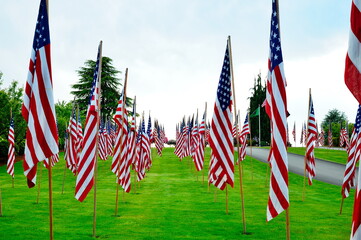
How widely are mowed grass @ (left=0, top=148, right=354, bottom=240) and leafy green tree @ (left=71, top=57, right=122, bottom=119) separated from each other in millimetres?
44407

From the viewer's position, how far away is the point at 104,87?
71.9 metres

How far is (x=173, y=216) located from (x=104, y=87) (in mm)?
58518

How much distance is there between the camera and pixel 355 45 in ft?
14.9

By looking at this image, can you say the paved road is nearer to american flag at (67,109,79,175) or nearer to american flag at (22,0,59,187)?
american flag at (67,109,79,175)

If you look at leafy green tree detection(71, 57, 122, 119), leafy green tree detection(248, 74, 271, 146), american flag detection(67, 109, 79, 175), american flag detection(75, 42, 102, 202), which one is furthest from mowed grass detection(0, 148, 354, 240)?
Result: leafy green tree detection(248, 74, 271, 146)

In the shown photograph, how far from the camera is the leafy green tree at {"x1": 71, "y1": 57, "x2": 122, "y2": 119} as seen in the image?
69.7 metres

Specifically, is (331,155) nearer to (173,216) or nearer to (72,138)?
(72,138)

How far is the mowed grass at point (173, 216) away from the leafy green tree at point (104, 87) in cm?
4441

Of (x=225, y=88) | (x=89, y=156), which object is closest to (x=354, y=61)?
(x=225, y=88)

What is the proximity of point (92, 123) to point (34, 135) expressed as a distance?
3765 millimetres

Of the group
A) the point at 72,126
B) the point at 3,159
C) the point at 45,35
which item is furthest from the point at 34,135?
the point at 3,159

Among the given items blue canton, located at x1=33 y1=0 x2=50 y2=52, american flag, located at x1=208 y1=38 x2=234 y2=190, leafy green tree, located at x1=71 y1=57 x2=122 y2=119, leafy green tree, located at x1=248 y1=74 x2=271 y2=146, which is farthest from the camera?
leafy green tree, located at x1=248 y1=74 x2=271 y2=146

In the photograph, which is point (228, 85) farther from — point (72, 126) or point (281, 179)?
point (72, 126)

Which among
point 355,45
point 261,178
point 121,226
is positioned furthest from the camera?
point 261,178
